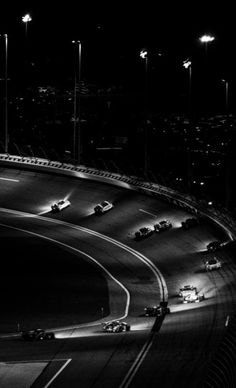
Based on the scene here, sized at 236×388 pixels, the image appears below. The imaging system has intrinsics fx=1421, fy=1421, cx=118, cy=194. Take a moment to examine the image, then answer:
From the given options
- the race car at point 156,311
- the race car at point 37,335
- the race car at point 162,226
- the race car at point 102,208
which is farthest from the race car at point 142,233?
the race car at point 37,335

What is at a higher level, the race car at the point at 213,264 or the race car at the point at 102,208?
the race car at the point at 102,208

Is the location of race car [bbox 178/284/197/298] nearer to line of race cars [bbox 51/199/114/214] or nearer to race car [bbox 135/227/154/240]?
race car [bbox 135/227/154/240]

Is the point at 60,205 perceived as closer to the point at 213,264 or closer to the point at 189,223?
the point at 189,223

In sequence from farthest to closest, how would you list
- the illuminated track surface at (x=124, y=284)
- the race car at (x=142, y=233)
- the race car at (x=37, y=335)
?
1. the race car at (x=142, y=233)
2. the race car at (x=37, y=335)
3. the illuminated track surface at (x=124, y=284)

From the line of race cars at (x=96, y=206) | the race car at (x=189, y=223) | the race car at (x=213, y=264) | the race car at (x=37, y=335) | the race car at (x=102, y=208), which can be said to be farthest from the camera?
the line of race cars at (x=96, y=206)

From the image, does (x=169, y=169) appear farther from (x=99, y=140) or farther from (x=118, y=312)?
(x=118, y=312)

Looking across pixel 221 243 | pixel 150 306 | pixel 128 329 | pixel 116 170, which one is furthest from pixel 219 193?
pixel 128 329

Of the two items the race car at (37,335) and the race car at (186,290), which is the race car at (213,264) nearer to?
the race car at (186,290)
